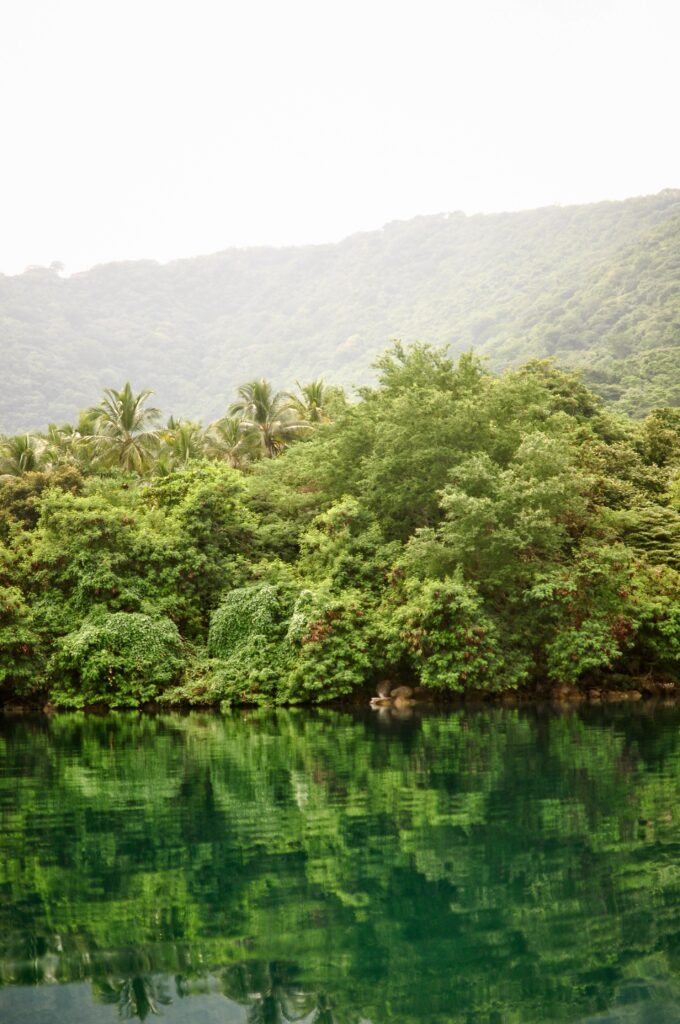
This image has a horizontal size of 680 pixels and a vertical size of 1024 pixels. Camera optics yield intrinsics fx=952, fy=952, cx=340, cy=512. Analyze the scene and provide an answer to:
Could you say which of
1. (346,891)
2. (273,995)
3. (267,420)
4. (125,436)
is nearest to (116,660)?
(125,436)

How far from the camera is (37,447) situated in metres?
51.7

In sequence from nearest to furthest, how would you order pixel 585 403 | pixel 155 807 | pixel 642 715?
pixel 155 807
pixel 642 715
pixel 585 403

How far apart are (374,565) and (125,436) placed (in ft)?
70.2

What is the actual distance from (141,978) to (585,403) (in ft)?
138

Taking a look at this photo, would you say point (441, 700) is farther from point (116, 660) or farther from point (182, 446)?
point (182, 446)

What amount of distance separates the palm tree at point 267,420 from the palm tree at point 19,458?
10844mm

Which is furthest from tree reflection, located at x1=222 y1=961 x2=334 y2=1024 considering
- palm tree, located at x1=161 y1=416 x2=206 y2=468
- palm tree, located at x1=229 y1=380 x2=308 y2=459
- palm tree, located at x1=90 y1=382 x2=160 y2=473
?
palm tree, located at x1=229 y1=380 x2=308 y2=459

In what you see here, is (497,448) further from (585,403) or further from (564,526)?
(585,403)

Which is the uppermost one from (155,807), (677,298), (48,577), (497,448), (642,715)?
(677,298)

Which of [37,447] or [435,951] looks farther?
[37,447]

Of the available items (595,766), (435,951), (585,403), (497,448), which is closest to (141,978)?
(435,951)

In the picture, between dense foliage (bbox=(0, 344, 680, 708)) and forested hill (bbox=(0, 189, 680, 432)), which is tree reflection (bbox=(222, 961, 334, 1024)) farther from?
forested hill (bbox=(0, 189, 680, 432))

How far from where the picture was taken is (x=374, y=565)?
108 ft

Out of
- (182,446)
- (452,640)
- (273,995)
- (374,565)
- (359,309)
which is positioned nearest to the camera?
(273,995)
